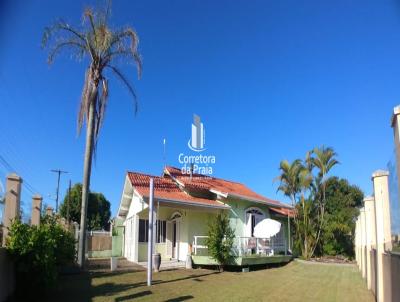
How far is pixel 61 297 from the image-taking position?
10719 millimetres

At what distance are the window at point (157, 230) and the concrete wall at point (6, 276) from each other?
39.9 ft

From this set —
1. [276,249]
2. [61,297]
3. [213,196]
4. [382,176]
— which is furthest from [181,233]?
[382,176]

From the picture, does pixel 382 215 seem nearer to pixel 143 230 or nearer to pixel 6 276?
pixel 6 276

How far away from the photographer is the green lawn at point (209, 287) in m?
11.3

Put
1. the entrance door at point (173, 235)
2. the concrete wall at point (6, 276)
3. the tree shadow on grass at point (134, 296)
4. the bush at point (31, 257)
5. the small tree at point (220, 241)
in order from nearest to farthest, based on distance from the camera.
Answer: the concrete wall at point (6, 276), the bush at point (31, 257), the tree shadow on grass at point (134, 296), the small tree at point (220, 241), the entrance door at point (173, 235)

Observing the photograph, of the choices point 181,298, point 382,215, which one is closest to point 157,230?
point 181,298

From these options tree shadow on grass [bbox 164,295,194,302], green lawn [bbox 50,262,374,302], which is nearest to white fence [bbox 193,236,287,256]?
green lawn [bbox 50,262,374,302]

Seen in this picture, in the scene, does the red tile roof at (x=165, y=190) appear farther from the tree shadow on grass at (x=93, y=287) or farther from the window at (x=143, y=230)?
the tree shadow on grass at (x=93, y=287)

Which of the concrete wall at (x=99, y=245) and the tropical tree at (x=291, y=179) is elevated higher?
the tropical tree at (x=291, y=179)

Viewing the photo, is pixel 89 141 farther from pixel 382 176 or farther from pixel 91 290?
pixel 382 176

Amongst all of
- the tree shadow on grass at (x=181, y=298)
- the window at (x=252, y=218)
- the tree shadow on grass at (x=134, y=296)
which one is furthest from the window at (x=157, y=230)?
the tree shadow on grass at (x=181, y=298)

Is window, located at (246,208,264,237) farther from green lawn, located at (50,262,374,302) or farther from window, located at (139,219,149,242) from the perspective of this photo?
window, located at (139,219,149,242)

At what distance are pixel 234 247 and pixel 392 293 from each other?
12250mm

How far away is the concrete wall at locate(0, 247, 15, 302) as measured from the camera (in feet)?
29.7
